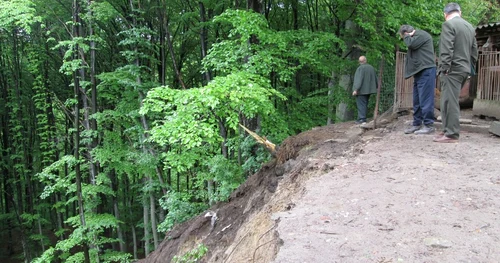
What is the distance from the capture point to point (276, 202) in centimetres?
533

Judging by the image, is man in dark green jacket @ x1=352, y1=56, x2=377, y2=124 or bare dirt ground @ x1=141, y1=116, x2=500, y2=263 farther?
man in dark green jacket @ x1=352, y1=56, x2=377, y2=124

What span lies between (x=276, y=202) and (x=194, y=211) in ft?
23.1

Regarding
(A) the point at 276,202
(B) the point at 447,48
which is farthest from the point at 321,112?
(A) the point at 276,202

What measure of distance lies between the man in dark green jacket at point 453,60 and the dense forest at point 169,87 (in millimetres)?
3532

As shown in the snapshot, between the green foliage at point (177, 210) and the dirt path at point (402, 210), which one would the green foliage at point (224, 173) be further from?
the dirt path at point (402, 210)

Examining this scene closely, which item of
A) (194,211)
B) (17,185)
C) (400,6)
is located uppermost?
(400,6)

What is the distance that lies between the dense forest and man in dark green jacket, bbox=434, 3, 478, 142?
3532mm

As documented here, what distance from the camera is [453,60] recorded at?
5.93m

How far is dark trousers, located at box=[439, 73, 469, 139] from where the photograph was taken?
5.89 metres

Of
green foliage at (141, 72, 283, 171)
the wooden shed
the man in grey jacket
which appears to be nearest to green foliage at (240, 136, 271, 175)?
green foliage at (141, 72, 283, 171)

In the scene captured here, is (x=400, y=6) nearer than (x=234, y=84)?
No

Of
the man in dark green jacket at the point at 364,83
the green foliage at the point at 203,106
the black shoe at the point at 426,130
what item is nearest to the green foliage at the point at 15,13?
the green foliage at the point at 203,106

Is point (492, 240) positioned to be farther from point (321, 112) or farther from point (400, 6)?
point (321, 112)

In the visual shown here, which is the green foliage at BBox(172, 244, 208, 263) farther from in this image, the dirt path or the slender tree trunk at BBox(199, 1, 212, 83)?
the slender tree trunk at BBox(199, 1, 212, 83)
